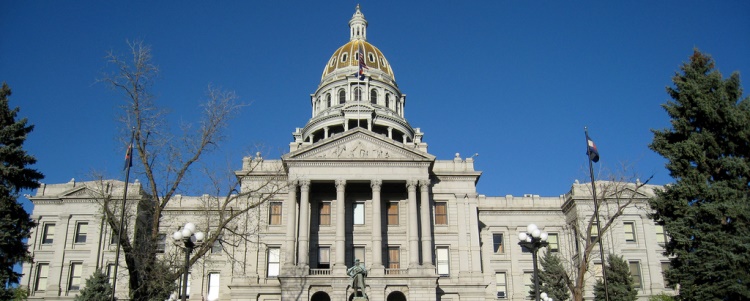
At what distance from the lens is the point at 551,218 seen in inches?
2095

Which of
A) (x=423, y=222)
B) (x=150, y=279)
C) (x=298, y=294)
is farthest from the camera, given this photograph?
(x=423, y=222)

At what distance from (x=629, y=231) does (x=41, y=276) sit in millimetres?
43097

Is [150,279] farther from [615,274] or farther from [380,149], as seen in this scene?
[615,274]

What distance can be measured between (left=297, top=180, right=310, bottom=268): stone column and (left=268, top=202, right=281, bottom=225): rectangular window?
112 inches

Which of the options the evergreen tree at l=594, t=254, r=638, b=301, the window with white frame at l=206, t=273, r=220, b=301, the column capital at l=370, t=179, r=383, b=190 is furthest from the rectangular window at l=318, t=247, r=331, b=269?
the evergreen tree at l=594, t=254, r=638, b=301

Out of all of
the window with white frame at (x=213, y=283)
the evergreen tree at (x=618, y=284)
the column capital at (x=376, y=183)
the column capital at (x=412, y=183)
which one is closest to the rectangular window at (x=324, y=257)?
the column capital at (x=376, y=183)

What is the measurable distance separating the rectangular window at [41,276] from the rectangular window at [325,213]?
20240 millimetres

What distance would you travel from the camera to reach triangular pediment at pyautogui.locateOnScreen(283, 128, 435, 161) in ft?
144

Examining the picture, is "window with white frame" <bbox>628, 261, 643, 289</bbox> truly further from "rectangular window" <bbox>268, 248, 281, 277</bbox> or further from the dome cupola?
"rectangular window" <bbox>268, 248, 281, 277</bbox>

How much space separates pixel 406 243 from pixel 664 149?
20879 millimetres

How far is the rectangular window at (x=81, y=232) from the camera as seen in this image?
48.4 metres

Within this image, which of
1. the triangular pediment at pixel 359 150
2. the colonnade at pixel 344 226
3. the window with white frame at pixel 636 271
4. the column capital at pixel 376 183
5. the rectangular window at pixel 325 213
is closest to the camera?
the colonnade at pixel 344 226

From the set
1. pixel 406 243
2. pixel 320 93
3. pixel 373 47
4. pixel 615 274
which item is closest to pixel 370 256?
pixel 406 243

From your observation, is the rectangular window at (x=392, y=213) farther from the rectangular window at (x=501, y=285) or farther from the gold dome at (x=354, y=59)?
the gold dome at (x=354, y=59)
